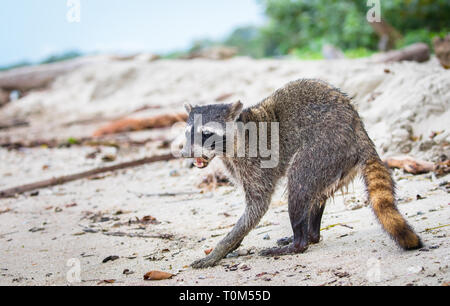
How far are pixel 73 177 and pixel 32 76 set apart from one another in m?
12.3

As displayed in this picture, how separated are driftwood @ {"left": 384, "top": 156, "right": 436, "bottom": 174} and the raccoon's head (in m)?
2.19

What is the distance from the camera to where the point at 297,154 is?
4.21 m

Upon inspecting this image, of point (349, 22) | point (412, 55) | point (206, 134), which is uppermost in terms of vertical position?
point (349, 22)

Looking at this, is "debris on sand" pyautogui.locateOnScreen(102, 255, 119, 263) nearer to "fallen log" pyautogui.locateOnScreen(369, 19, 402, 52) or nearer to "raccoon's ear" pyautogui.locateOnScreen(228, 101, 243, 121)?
"raccoon's ear" pyautogui.locateOnScreen(228, 101, 243, 121)

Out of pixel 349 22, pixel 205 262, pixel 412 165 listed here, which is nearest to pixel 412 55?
pixel 412 165

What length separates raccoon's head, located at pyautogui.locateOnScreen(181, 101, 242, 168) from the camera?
4.20 m

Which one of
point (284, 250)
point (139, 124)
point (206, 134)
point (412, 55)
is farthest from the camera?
point (139, 124)

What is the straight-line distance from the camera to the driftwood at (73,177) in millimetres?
6496

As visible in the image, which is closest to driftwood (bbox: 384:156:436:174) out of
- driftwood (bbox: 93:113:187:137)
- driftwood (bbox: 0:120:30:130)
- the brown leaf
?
the brown leaf

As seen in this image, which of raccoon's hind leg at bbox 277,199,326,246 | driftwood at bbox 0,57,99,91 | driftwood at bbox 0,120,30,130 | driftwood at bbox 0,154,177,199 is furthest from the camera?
driftwood at bbox 0,57,99,91

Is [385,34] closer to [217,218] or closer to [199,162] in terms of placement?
[217,218]

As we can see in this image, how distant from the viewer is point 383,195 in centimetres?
375

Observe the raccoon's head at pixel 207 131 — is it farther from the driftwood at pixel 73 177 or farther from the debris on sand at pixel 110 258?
the driftwood at pixel 73 177
